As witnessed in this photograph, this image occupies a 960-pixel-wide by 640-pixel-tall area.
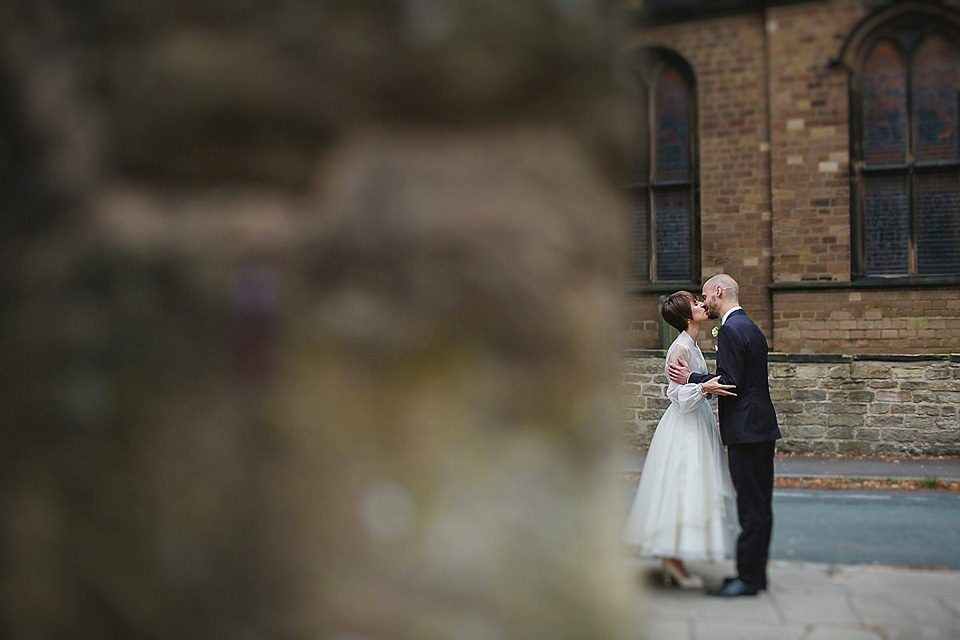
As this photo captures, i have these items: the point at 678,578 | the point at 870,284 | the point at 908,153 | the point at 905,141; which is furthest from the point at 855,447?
the point at 678,578

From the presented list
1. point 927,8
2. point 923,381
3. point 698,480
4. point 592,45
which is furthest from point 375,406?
point 927,8

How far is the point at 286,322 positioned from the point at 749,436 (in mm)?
3859

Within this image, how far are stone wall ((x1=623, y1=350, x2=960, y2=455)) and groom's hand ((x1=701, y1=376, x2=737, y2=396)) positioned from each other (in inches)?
286

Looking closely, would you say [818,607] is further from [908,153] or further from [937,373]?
[908,153]

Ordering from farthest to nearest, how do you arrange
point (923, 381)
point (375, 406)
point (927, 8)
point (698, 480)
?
point (927, 8)
point (923, 381)
point (698, 480)
point (375, 406)

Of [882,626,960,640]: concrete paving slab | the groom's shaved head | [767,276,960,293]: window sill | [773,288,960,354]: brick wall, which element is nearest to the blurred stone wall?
[882,626,960,640]: concrete paving slab

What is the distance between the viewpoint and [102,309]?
0.57m

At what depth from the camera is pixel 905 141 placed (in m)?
11.5

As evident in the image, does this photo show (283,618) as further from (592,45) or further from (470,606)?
(592,45)

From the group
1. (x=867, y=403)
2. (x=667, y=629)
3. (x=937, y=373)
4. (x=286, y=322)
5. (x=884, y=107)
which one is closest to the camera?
(x=286, y=322)

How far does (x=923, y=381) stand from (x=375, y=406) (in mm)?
11514

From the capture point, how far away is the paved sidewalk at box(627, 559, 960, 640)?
3.20 m

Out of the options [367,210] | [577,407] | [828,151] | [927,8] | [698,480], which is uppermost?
[927,8]

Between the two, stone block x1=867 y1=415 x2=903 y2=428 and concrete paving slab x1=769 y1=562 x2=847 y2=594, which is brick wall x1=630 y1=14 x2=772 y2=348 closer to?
stone block x1=867 y1=415 x2=903 y2=428
